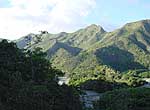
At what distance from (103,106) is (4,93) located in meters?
21.1

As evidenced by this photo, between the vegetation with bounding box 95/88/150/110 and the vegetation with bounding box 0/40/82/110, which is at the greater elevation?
the vegetation with bounding box 0/40/82/110

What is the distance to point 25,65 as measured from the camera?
42031 millimetres

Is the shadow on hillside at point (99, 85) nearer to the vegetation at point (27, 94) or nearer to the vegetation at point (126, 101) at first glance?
the vegetation at point (126, 101)

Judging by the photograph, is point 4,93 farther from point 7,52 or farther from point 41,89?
point 7,52

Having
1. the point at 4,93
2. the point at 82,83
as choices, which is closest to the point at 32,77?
the point at 4,93

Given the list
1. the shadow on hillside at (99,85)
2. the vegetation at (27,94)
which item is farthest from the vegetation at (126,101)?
the shadow on hillside at (99,85)

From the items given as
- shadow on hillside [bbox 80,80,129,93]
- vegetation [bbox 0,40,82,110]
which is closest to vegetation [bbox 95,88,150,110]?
vegetation [bbox 0,40,82,110]

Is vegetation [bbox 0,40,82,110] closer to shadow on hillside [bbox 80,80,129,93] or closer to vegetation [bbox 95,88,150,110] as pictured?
vegetation [bbox 95,88,150,110]

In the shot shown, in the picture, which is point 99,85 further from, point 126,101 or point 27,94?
point 27,94

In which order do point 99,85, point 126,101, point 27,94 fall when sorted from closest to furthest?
point 27,94, point 126,101, point 99,85

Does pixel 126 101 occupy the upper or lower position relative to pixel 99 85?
lower

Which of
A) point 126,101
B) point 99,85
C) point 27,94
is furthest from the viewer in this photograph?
point 99,85

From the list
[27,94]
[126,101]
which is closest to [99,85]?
[126,101]

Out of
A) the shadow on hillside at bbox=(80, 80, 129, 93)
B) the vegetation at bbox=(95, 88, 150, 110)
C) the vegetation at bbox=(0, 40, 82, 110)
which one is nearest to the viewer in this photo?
the vegetation at bbox=(0, 40, 82, 110)
